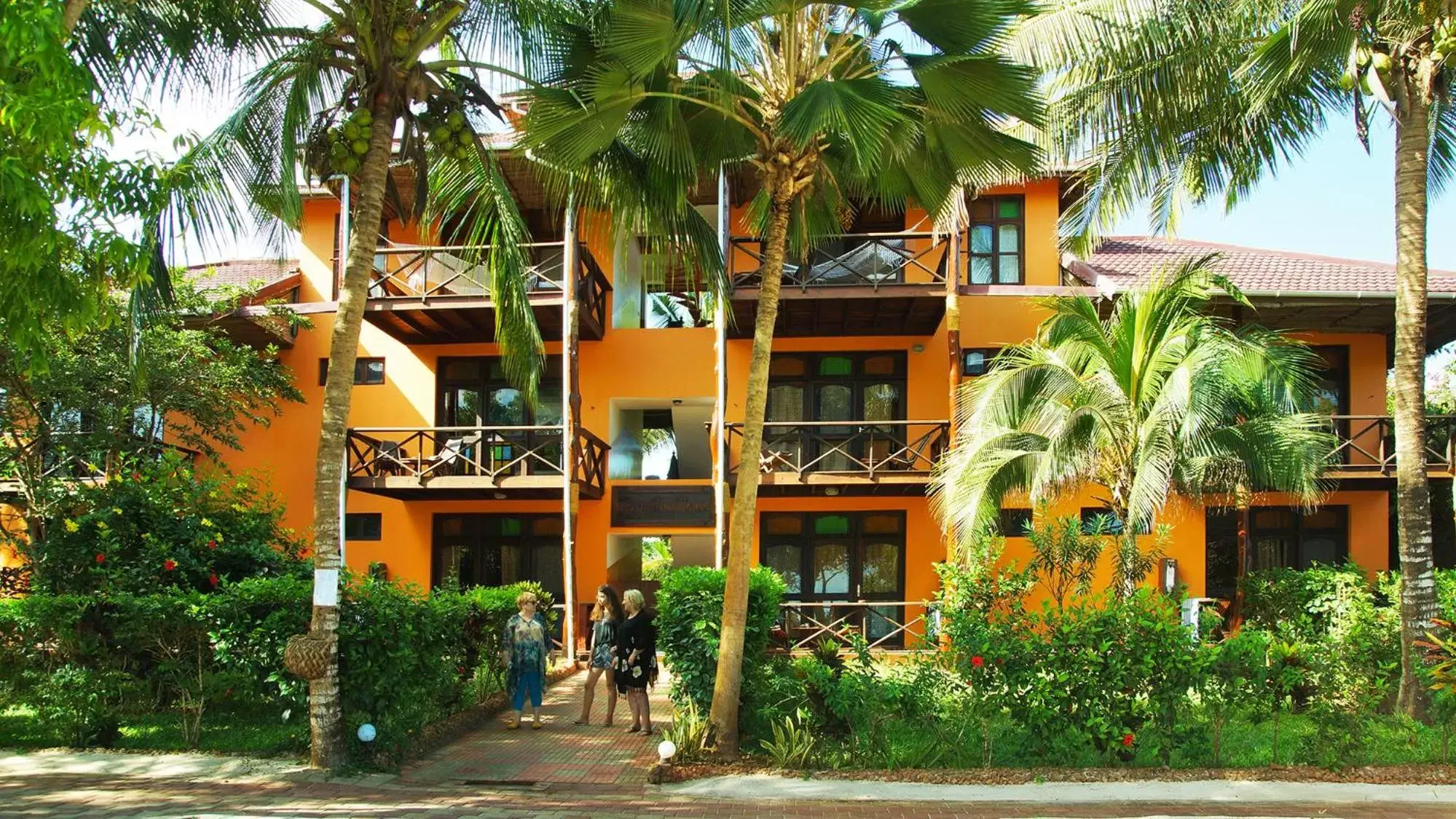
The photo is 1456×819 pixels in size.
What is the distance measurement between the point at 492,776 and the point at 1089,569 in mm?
8024

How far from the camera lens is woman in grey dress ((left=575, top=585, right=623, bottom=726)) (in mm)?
11328

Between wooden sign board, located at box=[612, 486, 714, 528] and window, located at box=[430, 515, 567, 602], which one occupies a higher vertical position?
wooden sign board, located at box=[612, 486, 714, 528]

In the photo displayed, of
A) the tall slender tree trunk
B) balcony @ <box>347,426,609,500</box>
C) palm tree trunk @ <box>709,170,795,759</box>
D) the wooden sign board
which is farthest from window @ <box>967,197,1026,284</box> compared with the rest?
palm tree trunk @ <box>709,170,795,759</box>

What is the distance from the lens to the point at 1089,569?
1366 centimetres

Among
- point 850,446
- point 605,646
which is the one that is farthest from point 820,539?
point 605,646

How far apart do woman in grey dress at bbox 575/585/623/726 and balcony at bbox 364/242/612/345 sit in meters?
6.61

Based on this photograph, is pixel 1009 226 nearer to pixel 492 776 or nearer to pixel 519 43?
pixel 519 43

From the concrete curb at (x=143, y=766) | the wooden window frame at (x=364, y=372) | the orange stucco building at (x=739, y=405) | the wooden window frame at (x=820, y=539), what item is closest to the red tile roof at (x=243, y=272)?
the orange stucco building at (x=739, y=405)

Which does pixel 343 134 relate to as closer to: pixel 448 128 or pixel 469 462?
pixel 448 128

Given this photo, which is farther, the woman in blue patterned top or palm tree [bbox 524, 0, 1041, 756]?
the woman in blue patterned top

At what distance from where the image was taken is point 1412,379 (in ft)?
34.8

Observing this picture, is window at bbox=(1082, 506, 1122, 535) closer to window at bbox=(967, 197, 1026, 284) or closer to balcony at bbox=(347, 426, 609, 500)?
window at bbox=(967, 197, 1026, 284)

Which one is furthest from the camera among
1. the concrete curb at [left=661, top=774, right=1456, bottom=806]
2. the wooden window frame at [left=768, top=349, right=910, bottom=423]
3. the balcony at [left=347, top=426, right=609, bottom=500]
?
the wooden window frame at [left=768, top=349, right=910, bottom=423]

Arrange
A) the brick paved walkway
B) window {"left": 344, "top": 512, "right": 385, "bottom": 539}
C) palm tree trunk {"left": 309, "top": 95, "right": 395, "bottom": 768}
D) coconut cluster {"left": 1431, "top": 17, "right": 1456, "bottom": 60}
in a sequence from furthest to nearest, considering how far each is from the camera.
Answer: window {"left": 344, "top": 512, "right": 385, "bottom": 539} < coconut cluster {"left": 1431, "top": 17, "right": 1456, "bottom": 60} < the brick paved walkway < palm tree trunk {"left": 309, "top": 95, "right": 395, "bottom": 768}
